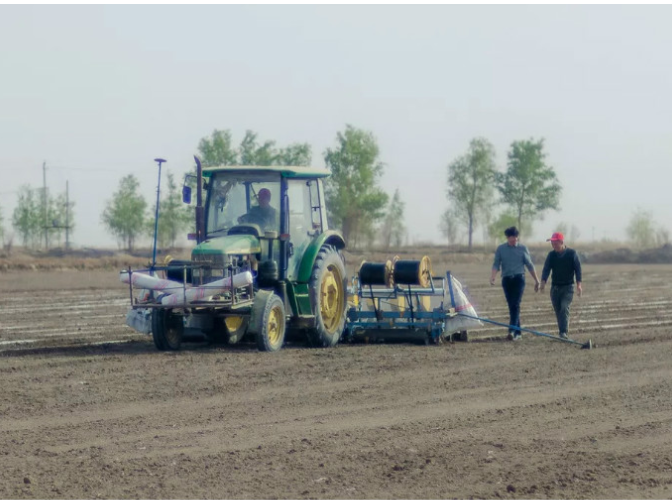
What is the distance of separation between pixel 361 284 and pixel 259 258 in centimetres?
185

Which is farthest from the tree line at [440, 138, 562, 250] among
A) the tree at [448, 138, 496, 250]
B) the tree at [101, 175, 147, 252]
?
the tree at [101, 175, 147, 252]

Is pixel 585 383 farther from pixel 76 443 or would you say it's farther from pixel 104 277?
pixel 104 277

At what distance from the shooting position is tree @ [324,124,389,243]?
60.8 meters

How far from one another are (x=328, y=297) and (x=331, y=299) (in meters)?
0.12

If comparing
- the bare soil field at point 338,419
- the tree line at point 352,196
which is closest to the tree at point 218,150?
the tree line at point 352,196

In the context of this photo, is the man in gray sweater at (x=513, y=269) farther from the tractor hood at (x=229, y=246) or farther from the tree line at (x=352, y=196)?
the tree line at (x=352, y=196)

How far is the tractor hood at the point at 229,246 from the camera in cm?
1303

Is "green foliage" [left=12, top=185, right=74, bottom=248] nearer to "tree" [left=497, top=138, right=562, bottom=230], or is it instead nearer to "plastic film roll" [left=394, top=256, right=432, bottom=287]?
"tree" [left=497, top=138, right=562, bottom=230]

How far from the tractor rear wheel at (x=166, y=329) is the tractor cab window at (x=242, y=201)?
4.06ft

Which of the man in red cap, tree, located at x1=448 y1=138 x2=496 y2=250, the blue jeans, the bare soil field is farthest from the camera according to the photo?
tree, located at x1=448 y1=138 x2=496 y2=250

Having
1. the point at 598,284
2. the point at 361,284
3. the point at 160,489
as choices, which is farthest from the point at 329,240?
the point at 598,284

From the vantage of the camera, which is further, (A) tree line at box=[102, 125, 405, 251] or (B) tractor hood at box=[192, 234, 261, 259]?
(A) tree line at box=[102, 125, 405, 251]

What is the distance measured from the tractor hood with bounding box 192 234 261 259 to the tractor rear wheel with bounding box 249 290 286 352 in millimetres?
589

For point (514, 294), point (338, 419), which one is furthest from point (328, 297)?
point (338, 419)
